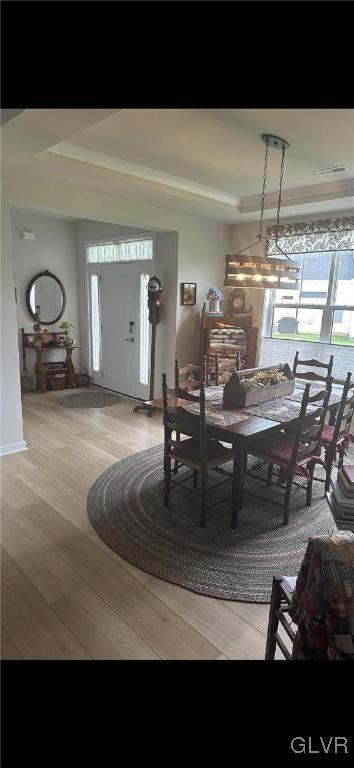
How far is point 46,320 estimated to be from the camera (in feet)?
21.7

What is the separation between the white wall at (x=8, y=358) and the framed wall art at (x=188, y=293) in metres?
2.24

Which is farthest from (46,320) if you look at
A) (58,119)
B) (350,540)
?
(350,540)

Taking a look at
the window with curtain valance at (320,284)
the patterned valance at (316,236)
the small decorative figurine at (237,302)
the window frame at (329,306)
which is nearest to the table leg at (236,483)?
the window with curtain valance at (320,284)

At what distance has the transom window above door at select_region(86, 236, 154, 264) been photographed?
5449 mm

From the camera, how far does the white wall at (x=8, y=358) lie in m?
3.56

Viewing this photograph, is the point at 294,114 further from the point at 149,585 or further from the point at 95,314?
the point at 95,314

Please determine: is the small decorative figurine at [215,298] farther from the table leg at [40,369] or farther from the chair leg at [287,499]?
the chair leg at [287,499]

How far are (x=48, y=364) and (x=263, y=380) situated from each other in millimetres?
4264

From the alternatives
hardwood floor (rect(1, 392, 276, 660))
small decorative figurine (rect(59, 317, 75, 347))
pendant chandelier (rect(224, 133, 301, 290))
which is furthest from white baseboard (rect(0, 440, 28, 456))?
small decorative figurine (rect(59, 317, 75, 347))

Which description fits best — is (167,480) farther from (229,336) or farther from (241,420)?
(229,336)

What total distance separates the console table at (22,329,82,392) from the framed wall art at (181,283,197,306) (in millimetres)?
2229

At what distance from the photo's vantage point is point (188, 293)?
17.4ft

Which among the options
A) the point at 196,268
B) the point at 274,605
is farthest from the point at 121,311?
the point at 274,605
